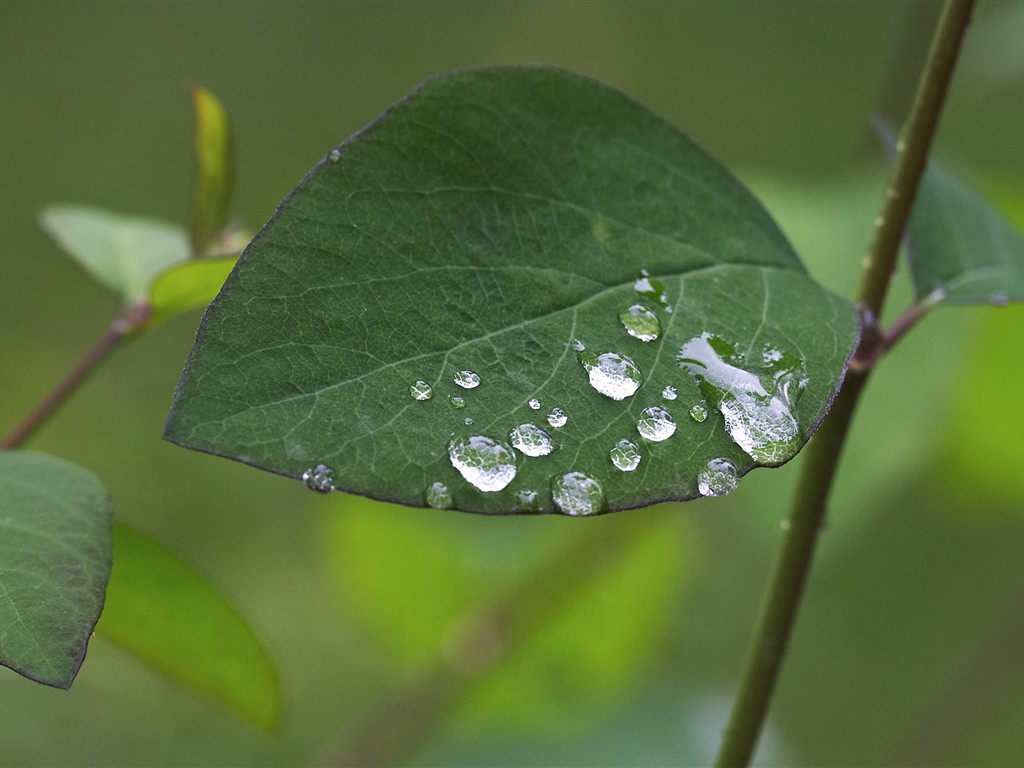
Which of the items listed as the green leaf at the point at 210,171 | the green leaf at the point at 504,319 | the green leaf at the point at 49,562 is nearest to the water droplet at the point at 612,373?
the green leaf at the point at 504,319

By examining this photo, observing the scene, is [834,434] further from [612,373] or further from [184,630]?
[184,630]

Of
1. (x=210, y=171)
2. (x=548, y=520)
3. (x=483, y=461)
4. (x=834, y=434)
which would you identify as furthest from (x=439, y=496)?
(x=548, y=520)

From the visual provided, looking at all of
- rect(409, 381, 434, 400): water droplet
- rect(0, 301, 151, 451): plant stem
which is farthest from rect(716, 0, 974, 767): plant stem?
rect(0, 301, 151, 451): plant stem

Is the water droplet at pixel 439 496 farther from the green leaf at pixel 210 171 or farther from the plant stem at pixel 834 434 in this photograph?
the green leaf at pixel 210 171

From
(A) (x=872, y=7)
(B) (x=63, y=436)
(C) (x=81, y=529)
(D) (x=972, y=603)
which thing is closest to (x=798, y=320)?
(C) (x=81, y=529)

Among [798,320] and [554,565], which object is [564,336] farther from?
[554,565]
